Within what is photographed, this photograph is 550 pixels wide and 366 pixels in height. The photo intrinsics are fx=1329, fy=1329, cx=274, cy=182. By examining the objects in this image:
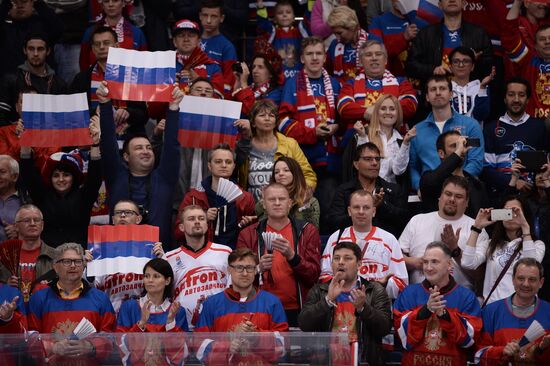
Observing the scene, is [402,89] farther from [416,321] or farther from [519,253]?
[416,321]

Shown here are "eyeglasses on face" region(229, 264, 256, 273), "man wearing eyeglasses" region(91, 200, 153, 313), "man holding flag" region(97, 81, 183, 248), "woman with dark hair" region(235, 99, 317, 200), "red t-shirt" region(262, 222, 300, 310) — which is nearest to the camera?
"eyeglasses on face" region(229, 264, 256, 273)

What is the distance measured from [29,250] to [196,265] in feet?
4.80

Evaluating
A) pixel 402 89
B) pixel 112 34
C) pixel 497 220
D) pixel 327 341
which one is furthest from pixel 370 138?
pixel 327 341

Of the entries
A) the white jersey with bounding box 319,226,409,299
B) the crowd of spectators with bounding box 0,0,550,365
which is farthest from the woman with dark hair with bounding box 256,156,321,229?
the white jersey with bounding box 319,226,409,299

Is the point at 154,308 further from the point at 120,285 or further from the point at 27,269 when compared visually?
the point at 27,269

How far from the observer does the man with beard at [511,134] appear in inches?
486

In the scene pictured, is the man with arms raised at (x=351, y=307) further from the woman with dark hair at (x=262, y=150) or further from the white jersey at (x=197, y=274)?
the woman with dark hair at (x=262, y=150)

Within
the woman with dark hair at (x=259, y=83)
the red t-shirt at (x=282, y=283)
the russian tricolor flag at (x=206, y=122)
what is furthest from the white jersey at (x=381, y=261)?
the woman with dark hair at (x=259, y=83)

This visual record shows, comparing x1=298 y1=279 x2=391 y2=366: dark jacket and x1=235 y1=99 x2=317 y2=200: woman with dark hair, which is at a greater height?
x1=235 y1=99 x2=317 y2=200: woman with dark hair

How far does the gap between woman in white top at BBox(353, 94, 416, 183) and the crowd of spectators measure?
0.07ft

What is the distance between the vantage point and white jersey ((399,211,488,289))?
35.0 feet

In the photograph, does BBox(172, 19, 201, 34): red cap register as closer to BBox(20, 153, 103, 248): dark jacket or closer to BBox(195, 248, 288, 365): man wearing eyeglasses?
BBox(20, 153, 103, 248): dark jacket

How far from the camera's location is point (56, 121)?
1159cm

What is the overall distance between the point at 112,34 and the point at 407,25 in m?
3.10
